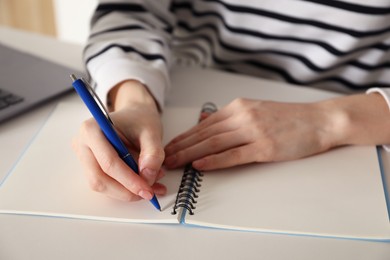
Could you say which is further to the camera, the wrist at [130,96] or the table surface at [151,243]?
the wrist at [130,96]

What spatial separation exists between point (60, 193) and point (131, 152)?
3.8 inches

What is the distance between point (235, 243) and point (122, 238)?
11cm

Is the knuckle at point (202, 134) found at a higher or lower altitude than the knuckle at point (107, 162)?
higher

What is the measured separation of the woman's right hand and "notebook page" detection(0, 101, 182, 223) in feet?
0.05

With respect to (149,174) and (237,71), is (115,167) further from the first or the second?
(237,71)

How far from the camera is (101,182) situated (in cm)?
54

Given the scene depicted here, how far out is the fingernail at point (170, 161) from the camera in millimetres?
595

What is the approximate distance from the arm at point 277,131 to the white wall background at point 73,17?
3.87ft

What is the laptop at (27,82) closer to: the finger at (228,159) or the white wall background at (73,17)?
the finger at (228,159)

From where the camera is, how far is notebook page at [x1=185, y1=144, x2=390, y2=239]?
1.69ft

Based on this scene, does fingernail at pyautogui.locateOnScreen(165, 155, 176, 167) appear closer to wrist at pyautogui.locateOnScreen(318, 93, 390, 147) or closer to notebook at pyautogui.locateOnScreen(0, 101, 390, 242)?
notebook at pyautogui.locateOnScreen(0, 101, 390, 242)

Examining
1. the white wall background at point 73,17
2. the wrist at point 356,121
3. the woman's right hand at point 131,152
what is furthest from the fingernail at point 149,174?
the white wall background at point 73,17

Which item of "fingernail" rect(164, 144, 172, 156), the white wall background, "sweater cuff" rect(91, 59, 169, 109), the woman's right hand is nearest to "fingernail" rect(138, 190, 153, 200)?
the woman's right hand

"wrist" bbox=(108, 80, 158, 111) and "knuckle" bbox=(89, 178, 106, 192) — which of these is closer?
"knuckle" bbox=(89, 178, 106, 192)
